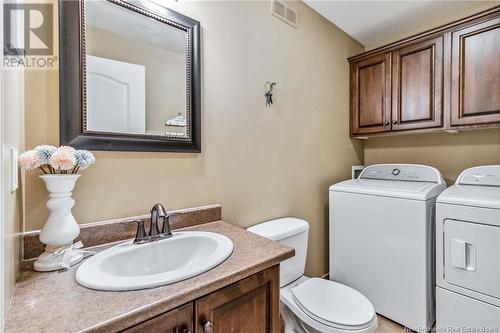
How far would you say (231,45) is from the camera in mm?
1548

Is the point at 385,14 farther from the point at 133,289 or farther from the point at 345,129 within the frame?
the point at 133,289

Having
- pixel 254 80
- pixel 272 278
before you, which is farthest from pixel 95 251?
pixel 254 80

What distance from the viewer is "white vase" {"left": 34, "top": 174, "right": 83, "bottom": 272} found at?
844 mm

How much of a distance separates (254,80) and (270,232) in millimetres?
1025

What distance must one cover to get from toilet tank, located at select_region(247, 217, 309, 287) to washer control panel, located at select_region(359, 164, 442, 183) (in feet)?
3.57

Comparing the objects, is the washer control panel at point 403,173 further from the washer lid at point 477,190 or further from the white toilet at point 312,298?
the white toilet at point 312,298

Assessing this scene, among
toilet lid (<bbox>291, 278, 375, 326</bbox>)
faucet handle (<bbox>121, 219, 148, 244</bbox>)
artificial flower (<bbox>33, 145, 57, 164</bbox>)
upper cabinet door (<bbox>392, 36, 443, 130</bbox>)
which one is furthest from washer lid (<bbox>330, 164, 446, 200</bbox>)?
artificial flower (<bbox>33, 145, 57, 164</bbox>)

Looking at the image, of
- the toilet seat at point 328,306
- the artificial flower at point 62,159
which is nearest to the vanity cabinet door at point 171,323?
the artificial flower at point 62,159

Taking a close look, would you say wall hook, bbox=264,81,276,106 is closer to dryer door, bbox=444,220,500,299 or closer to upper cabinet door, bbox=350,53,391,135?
upper cabinet door, bbox=350,53,391,135

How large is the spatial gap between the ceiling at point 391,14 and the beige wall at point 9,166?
205 centimetres

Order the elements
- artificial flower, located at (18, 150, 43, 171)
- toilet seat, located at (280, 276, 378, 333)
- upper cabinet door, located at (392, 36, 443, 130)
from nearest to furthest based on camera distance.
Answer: artificial flower, located at (18, 150, 43, 171), toilet seat, located at (280, 276, 378, 333), upper cabinet door, located at (392, 36, 443, 130)

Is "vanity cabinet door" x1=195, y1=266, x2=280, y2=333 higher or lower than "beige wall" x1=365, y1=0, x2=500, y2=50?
lower

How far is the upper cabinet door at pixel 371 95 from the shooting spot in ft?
7.30

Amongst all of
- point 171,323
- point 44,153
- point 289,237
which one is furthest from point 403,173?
point 44,153
